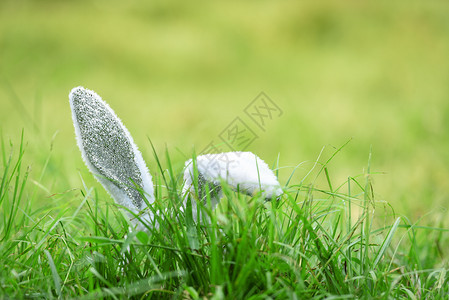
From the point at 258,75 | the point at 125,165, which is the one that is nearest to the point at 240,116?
the point at 258,75

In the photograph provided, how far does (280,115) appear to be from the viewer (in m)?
2.73

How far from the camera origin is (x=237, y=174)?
80 centimetres

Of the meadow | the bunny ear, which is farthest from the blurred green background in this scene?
the bunny ear

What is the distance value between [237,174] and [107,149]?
0.23m

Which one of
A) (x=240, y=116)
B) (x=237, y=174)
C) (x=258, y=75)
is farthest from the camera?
(x=258, y=75)

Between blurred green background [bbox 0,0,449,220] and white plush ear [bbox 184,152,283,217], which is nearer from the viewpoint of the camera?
white plush ear [bbox 184,152,283,217]

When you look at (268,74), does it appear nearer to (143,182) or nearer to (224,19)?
(224,19)

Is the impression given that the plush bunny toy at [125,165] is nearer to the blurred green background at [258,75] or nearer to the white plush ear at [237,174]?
the white plush ear at [237,174]

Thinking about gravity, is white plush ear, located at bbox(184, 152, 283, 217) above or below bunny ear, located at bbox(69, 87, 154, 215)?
below

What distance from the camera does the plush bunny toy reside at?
2.63 ft

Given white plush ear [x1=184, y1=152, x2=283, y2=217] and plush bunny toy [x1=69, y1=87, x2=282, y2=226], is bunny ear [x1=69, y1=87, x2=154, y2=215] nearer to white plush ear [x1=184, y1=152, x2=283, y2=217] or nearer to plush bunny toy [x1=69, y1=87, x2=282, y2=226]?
plush bunny toy [x1=69, y1=87, x2=282, y2=226]

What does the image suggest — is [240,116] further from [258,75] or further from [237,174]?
[237,174]

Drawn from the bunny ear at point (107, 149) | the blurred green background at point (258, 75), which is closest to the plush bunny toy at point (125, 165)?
the bunny ear at point (107, 149)

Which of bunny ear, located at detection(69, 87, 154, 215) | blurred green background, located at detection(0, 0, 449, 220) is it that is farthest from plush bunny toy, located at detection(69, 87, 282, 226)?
blurred green background, located at detection(0, 0, 449, 220)
